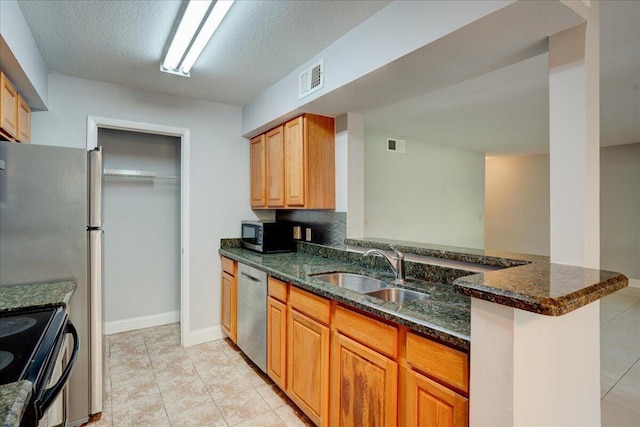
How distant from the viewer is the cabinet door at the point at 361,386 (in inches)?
56.6

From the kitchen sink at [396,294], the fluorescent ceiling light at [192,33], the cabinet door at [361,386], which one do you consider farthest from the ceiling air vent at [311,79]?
the cabinet door at [361,386]

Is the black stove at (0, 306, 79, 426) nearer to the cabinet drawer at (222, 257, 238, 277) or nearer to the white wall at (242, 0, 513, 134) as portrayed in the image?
the cabinet drawer at (222, 257, 238, 277)

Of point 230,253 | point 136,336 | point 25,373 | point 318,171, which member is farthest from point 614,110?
point 136,336

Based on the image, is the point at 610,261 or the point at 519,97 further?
the point at 610,261

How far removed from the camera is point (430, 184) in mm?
5336

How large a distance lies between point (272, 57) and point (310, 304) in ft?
5.77

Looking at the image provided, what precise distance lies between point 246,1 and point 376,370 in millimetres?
1977

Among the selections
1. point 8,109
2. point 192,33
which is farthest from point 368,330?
point 8,109

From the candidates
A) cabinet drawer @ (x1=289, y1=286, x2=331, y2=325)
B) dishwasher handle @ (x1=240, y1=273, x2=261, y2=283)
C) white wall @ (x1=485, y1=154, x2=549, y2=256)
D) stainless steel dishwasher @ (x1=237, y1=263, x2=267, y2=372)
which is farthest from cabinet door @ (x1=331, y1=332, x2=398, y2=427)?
white wall @ (x1=485, y1=154, x2=549, y2=256)

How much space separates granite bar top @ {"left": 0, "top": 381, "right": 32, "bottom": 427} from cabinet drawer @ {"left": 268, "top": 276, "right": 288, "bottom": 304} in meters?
1.45

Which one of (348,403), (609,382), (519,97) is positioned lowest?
(609,382)

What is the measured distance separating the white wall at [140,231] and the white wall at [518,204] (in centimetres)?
641

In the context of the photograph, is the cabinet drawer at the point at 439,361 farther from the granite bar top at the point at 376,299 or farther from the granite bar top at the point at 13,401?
the granite bar top at the point at 13,401

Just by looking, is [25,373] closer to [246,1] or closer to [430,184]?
[246,1]
